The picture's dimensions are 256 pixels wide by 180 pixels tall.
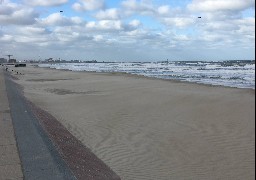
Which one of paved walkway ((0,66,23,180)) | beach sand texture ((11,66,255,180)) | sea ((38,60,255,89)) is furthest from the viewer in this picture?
sea ((38,60,255,89))

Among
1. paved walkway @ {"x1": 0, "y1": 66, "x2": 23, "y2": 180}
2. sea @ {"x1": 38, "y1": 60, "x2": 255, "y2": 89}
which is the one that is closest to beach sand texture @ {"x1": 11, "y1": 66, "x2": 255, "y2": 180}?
paved walkway @ {"x1": 0, "y1": 66, "x2": 23, "y2": 180}

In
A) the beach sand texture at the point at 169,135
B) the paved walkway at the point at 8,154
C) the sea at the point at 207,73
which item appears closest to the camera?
the paved walkway at the point at 8,154

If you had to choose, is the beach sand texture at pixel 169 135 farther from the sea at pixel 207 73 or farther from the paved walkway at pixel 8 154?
the sea at pixel 207 73

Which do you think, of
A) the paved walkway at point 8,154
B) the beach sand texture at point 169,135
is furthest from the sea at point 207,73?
the paved walkway at point 8,154

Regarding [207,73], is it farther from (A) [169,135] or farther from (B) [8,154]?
(B) [8,154]

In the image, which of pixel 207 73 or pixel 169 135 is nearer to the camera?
pixel 169 135

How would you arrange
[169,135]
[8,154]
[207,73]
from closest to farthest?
[8,154] < [169,135] < [207,73]

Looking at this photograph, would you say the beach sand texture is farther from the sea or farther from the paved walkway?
the sea

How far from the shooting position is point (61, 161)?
5098 millimetres

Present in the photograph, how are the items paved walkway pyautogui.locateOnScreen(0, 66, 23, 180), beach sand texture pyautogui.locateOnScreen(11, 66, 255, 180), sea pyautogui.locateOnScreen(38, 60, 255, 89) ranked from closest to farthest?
paved walkway pyautogui.locateOnScreen(0, 66, 23, 180) → beach sand texture pyautogui.locateOnScreen(11, 66, 255, 180) → sea pyautogui.locateOnScreen(38, 60, 255, 89)

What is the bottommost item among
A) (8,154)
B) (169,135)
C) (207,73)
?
(169,135)

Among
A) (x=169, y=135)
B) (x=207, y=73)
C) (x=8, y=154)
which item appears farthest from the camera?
(x=207, y=73)

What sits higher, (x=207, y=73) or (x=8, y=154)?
(x=8, y=154)

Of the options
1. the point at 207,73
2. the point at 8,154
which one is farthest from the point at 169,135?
the point at 207,73
